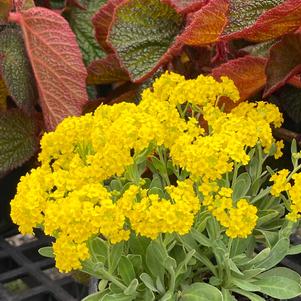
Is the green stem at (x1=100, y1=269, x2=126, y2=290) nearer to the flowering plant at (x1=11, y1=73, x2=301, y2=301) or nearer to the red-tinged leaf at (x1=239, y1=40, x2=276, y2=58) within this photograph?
the flowering plant at (x1=11, y1=73, x2=301, y2=301)

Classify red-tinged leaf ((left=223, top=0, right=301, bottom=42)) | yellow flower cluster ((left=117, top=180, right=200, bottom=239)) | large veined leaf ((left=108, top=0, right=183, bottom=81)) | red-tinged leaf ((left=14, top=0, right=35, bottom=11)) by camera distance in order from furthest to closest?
red-tinged leaf ((left=14, top=0, right=35, bottom=11)) → large veined leaf ((left=108, top=0, right=183, bottom=81)) → red-tinged leaf ((left=223, top=0, right=301, bottom=42)) → yellow flower cluster ((left=117, top=180, right=200, bottom=239))

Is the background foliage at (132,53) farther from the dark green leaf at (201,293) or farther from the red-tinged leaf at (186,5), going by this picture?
the dark green leaf at (201,293)

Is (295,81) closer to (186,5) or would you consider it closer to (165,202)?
(186,5)

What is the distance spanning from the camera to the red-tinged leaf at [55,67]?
99 centimetres

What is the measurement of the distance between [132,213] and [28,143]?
47 centimetres

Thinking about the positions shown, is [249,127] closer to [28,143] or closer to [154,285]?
[154,285]

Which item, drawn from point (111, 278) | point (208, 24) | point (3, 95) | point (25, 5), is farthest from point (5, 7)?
point (111, 278)

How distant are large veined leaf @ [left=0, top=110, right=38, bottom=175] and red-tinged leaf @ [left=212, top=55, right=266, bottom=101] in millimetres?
327

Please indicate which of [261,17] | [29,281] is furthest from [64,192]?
[29,281]

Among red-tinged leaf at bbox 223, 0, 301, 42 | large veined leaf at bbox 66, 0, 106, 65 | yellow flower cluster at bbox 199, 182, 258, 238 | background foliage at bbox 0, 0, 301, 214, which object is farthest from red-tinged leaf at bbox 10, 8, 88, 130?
yellow flower cluster at bbox 199, 182, 258, 238

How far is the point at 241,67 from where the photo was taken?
879 millimetres

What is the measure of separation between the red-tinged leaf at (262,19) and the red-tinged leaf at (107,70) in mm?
216

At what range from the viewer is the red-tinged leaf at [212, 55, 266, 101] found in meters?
0.87

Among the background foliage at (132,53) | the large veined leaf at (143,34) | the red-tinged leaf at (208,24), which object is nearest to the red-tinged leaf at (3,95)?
the background foliage at (132,53)
